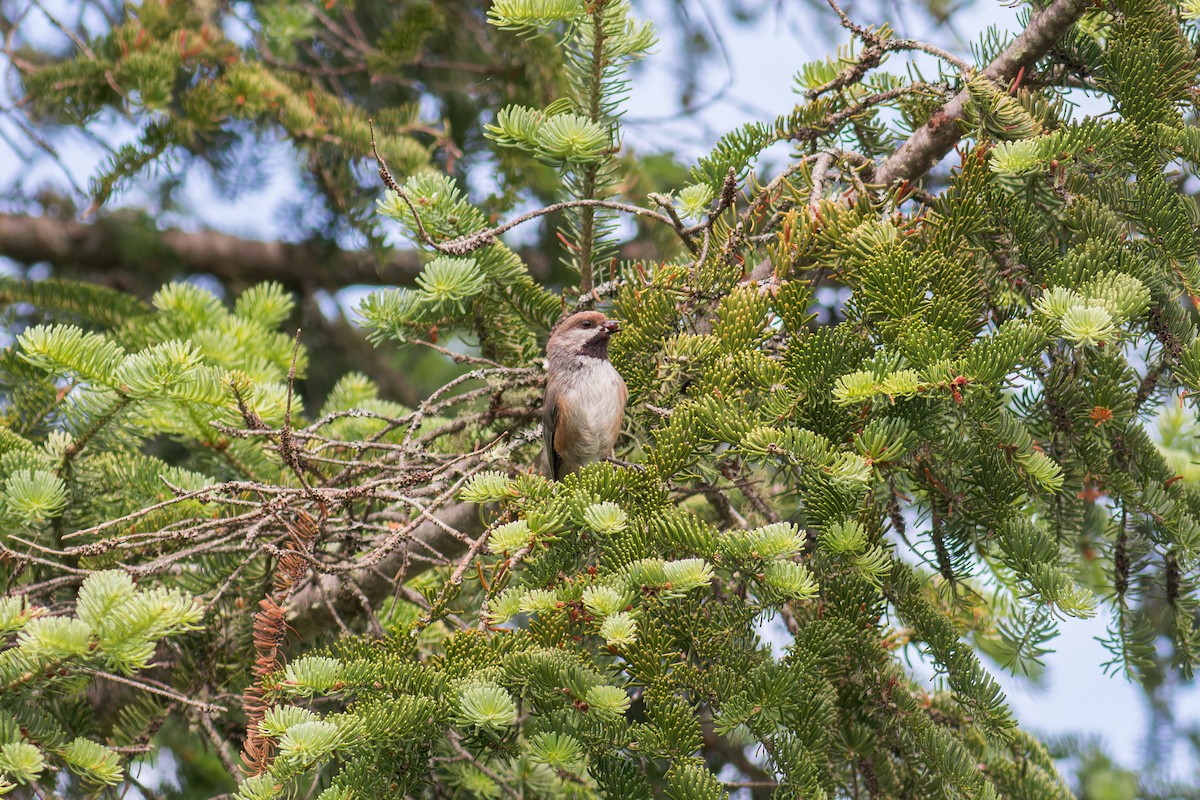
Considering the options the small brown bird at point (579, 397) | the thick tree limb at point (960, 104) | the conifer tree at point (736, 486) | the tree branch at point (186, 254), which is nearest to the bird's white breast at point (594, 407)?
the small brown bird at point (579, 397)

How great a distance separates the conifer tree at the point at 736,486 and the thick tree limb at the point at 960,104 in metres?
0.01

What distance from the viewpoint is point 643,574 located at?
2.21 m

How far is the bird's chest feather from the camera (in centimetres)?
388

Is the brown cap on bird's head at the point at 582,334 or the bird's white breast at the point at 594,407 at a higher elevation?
the brown cap on bird's head at the point at 582,334

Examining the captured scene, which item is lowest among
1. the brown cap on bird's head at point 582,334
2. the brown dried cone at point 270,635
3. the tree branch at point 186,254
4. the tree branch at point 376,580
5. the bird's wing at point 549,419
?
the brown dried cone at point 270,635

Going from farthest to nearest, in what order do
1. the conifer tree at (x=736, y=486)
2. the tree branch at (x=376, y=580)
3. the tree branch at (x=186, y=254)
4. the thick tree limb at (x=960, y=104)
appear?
the tree branch at (x=186, y=254), the tree branch at (x=376, y=580), the thick tree limb at (x=960, y=104), the conifer tree at (x=736, y=486)

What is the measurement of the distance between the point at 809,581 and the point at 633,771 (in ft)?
1.86

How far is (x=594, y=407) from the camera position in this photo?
4031 millimetres

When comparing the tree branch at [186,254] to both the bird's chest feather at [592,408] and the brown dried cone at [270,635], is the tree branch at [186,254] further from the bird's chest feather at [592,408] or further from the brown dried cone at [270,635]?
the brown dried cone at [270,635]

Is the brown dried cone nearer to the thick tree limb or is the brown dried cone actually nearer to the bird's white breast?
the bird's white breast

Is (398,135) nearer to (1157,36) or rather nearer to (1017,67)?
(1017,67)

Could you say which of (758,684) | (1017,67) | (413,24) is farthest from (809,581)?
(413,24)

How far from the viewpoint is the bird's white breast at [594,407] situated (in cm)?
386

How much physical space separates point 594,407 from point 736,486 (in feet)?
3.86
